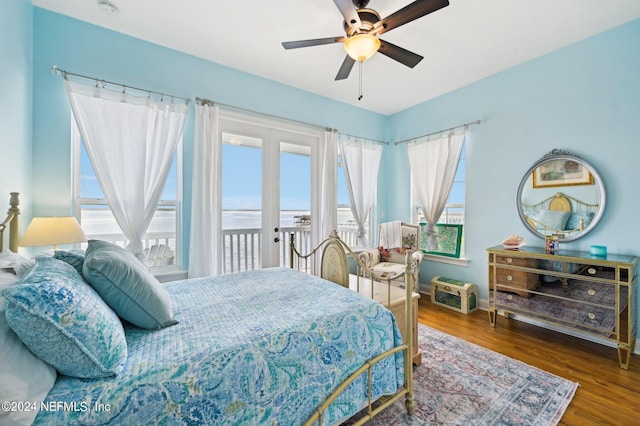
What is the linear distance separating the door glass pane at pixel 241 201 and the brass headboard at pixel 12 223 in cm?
162

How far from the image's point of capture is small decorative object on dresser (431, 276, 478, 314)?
10.9 ft

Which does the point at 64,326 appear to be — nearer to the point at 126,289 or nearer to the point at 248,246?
the point at 126,289

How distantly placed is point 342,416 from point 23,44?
332 cm

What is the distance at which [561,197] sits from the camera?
279cm

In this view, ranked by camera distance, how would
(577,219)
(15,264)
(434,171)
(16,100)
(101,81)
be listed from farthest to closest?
(434,171)
(577,219)
(101,81)
(16,100)
(15,264)

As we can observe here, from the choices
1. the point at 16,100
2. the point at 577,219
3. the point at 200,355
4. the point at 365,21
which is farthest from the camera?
the point at 577,219

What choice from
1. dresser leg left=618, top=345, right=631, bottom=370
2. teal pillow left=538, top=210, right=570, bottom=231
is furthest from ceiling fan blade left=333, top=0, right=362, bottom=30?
dresser leg left=618, top=345, right=631, bottom=370

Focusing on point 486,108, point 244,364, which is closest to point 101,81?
point 244,364

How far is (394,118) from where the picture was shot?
14.9 feet

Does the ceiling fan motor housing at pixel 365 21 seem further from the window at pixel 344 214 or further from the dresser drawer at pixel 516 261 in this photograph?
the dresser drawer at pixel 516 261

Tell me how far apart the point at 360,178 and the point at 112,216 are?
122 inches

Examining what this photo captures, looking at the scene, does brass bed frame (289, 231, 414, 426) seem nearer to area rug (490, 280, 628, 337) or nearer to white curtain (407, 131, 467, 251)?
area rug (490, 280, 628, 337)

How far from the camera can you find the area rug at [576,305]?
2234 millimetres

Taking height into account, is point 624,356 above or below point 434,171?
→ below
